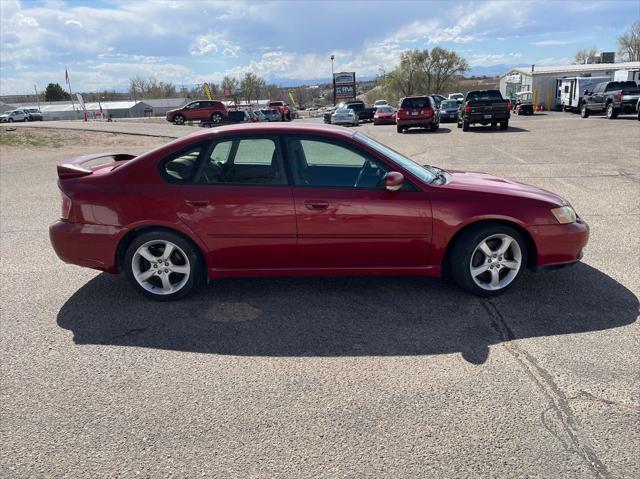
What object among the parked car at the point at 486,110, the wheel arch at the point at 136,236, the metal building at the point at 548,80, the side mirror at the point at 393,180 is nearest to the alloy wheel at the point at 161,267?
the wheel arch at the point at 136,236

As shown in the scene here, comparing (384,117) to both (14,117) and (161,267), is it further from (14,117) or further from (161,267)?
(14,117)

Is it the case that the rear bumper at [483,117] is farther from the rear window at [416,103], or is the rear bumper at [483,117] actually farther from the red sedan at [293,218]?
the red sedan at [293,218]

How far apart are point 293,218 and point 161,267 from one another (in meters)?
1.28

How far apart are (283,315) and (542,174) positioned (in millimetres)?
8694

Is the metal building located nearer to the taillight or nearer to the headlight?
the headlight

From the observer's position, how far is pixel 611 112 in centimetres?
2561

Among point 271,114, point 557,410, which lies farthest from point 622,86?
point 557,410

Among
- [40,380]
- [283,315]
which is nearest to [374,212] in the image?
[283,315]

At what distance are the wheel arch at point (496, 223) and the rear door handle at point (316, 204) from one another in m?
1.13

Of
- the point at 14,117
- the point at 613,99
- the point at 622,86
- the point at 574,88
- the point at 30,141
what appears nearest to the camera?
the point at 30,141

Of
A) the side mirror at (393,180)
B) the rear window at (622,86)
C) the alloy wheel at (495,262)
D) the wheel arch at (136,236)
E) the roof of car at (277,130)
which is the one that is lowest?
the alloy wheel at (495,262)

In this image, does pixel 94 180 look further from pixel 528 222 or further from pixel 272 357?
pixel 528 222

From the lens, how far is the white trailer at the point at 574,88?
111 feet

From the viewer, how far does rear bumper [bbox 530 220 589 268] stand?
13.8 feet
